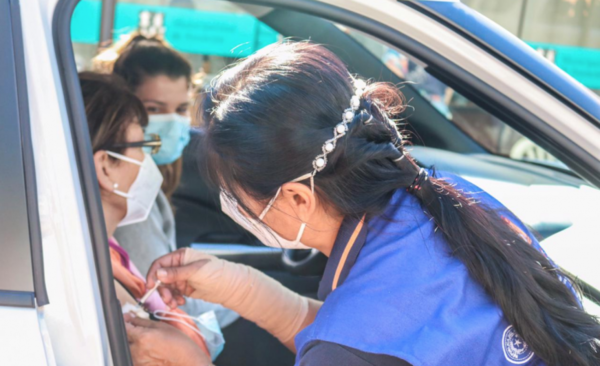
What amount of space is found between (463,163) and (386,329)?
162 cm

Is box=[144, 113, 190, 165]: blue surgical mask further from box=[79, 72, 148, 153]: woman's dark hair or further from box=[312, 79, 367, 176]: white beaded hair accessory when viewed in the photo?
box=[312, 79, 367, 176]: white beaded hair accessory

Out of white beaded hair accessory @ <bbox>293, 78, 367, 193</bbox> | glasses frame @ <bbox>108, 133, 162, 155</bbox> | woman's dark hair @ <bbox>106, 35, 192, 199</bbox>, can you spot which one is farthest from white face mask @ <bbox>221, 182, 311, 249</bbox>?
woman's dark hair @ <bbox>106, 35, 192, 199</bbox>

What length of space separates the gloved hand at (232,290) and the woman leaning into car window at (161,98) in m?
0.76

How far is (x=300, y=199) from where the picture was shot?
4.05ft

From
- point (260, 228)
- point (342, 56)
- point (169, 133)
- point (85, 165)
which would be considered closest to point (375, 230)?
point (260, 228)

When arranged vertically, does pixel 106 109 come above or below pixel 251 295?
above

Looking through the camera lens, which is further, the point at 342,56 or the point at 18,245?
the point at 342,56

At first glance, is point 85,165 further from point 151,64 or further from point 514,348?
point 151,64

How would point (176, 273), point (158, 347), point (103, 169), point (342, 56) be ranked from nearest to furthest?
point (158, 347) → point (176, 273) → point (103, 169) → point (342, 56)

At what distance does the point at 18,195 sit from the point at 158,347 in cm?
62

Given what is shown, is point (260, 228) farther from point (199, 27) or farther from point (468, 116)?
point (468, 116)

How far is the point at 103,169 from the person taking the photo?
1.93 metres

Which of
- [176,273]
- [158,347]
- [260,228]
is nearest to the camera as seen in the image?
[260,228]

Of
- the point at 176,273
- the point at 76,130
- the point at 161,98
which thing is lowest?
the point at 176,273
